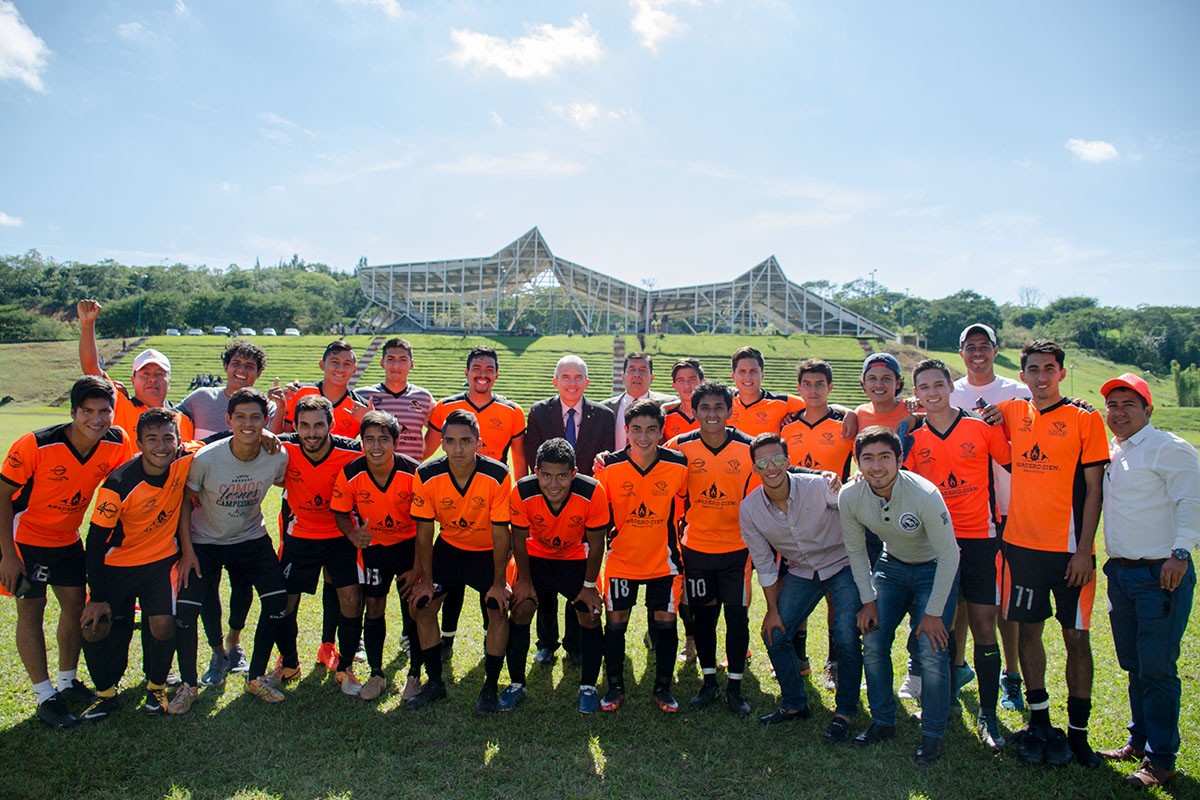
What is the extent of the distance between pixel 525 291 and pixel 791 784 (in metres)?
60.1

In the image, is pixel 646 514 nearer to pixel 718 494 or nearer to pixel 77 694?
pixel 718 494

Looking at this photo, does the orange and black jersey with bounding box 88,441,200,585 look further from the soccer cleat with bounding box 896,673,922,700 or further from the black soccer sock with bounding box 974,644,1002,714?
the black soccer sock with bounding box 974,644,1002,714

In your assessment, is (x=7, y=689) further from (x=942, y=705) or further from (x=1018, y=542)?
(x=1018, y=542)

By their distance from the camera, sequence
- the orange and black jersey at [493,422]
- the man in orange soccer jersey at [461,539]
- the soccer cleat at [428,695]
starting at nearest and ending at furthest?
the soccer cleat at [428,695] → the man in orange soccer jersey at [461,539] → the orange and black jersey at [493,422]

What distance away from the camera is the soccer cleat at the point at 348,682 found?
4.44m

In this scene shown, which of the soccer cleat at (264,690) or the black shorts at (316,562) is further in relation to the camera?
the black shorts at (316,562)

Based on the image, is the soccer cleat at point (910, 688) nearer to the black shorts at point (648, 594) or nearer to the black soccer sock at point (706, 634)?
the black soccer sock at point (706, 634)

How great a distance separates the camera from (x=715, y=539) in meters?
4.59

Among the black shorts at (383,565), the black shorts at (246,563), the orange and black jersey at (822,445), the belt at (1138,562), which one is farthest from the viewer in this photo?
the orange and black jersey at (822,445)

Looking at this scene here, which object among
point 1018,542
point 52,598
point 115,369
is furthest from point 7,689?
point 115,369

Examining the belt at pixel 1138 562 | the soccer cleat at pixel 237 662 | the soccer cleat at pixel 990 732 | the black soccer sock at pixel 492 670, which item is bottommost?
the soccer cleat at pixel 237 662

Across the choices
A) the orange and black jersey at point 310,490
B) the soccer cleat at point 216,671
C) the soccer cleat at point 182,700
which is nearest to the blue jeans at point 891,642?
the orange and black jersey at point 310,490

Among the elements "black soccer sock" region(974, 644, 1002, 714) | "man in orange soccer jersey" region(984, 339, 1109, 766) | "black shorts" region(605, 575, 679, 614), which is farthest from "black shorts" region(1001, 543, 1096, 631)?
"black shorts" region(605, 575, 679, 614)

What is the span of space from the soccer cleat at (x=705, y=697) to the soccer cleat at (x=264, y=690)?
2.79m
